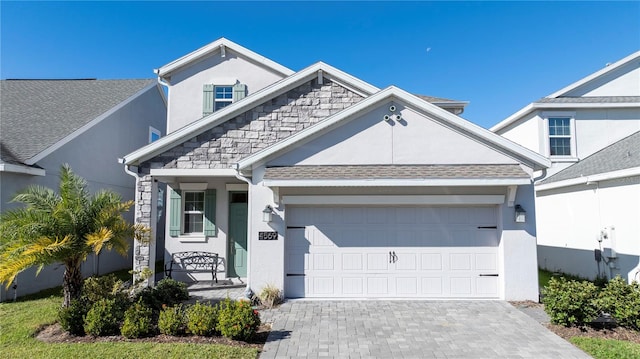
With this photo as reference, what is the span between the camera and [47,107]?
1253 centimetres

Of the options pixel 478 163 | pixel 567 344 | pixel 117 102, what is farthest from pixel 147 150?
pixel 567 344

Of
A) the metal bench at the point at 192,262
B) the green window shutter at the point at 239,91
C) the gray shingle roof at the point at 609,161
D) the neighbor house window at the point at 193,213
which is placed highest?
the green window shutter at the point at 239,91

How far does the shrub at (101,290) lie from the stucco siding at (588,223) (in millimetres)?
12748

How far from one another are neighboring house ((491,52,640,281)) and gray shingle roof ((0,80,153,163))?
45.9 feet

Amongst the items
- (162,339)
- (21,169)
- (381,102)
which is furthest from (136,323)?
(381,102)

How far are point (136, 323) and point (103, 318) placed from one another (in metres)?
0.66

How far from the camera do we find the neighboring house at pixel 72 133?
9570 millimetres

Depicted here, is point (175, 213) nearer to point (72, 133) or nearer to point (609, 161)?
point (72, 133)

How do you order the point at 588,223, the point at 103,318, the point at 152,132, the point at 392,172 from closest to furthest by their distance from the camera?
1. the point at 103,318
2. the point at 392,172
3. the point at 588,223
4. the point at 152,132

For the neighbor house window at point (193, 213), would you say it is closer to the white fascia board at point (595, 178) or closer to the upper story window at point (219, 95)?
the upper story window at point (219, 95)

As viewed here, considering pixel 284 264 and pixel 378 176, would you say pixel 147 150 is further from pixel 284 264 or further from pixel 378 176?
pixel 378 176

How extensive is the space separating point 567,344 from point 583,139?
429 inches

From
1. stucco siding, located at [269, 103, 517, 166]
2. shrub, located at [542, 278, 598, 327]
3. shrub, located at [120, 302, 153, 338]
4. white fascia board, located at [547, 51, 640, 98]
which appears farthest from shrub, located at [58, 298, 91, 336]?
white fascia board, located at [547, 51, 640, 98]

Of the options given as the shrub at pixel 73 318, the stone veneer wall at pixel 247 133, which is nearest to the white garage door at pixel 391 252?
the stone veneer wall at pixel 247 133
